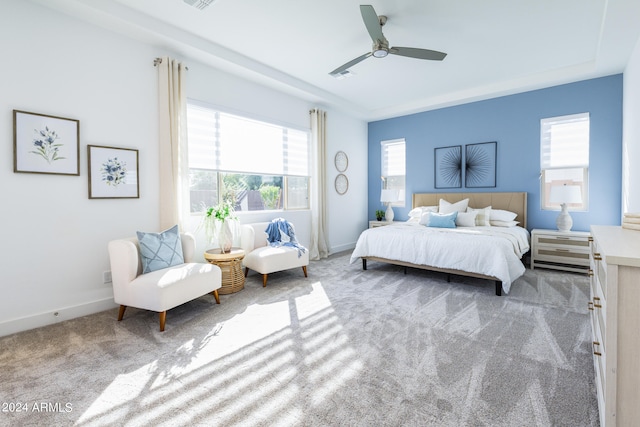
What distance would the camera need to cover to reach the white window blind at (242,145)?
153 inches

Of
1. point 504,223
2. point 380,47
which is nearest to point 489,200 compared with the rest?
point 504,223

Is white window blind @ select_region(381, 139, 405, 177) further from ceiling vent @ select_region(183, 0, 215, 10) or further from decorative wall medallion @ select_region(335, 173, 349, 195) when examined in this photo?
ceiling vent @ select_region(183, 0, 215, 10)

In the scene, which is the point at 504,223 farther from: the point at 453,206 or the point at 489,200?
the point at 453,206

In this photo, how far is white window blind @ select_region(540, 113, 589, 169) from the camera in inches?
179

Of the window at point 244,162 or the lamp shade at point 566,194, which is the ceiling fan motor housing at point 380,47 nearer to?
the window at point 244,162

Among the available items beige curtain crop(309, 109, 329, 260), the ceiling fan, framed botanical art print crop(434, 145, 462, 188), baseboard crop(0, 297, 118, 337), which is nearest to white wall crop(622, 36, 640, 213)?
the ceiling fan

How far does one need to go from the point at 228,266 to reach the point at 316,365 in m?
1.93

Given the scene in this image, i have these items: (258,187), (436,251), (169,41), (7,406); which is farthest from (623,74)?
(7,406)

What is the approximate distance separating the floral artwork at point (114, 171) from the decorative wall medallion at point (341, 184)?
12.4ft

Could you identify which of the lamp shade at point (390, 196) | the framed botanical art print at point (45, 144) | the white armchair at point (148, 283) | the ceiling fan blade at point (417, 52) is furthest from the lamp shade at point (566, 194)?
the framed botanical art print at point (45, 144)

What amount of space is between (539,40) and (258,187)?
4.09 meters

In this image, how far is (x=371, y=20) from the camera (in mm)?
2691

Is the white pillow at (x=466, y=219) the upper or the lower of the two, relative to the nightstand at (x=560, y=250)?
upper

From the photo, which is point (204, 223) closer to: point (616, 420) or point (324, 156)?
point (324, 156)
